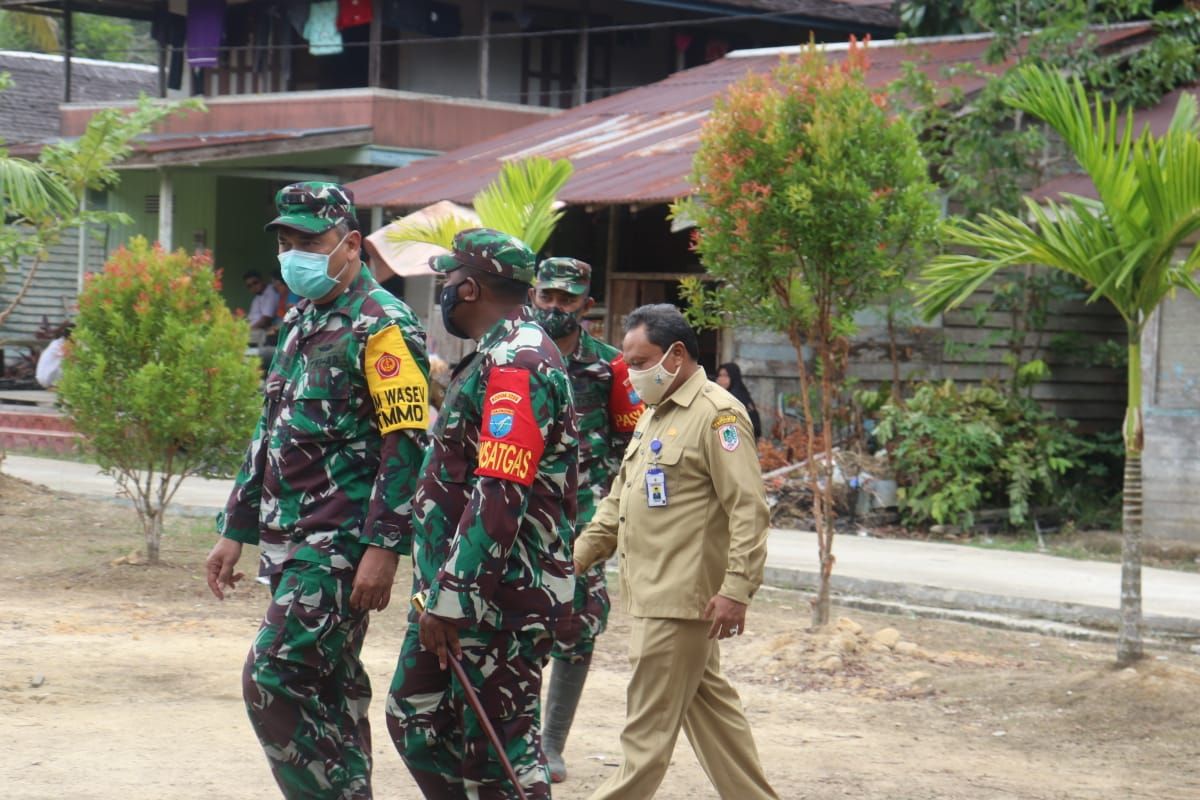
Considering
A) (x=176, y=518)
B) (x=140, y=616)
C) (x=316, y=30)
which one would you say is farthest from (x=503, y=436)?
(x=316, y=30)

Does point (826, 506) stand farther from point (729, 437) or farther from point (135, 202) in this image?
point (135, 202)

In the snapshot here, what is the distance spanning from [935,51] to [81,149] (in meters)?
9.35

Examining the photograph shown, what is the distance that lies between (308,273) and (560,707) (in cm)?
220

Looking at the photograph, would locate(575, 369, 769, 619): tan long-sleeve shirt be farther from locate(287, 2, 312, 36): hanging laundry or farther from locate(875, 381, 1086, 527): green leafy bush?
locate(287, 2, 312, 36): hanging laundry

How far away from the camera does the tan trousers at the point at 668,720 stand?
5059 millimetres

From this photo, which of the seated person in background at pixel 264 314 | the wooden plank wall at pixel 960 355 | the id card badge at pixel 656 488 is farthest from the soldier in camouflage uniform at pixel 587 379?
the seated person in background at pixel 264 314

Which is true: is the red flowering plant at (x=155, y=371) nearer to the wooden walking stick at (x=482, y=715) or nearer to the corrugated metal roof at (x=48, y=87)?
the wooden walking stick at (x=482, y=715)

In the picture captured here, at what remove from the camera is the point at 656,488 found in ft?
17.1

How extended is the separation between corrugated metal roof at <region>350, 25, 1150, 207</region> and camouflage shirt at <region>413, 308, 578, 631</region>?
32.7ft

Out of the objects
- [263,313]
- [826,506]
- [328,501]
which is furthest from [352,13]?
[328,501]

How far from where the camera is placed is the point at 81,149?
13.2 metres

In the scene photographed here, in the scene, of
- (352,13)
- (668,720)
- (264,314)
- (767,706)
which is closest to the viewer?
(668,720)

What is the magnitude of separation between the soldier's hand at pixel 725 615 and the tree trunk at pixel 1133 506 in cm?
328

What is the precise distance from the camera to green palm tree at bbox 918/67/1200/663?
7461 mm
